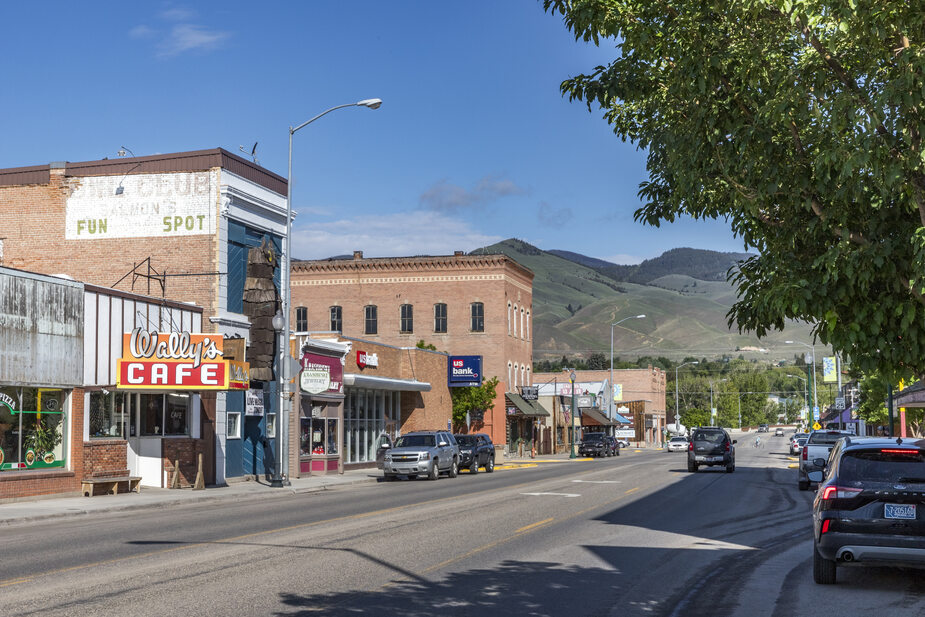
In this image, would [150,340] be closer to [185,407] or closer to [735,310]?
[185,407]

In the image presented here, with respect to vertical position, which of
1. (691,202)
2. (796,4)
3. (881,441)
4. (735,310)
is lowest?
(881,441)

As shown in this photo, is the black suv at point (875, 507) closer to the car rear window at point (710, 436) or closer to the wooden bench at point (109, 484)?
the wooden bench at point (109, 484)

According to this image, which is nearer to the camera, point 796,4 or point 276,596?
point 796,4

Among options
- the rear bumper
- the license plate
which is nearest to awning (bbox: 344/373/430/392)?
the rear bumper

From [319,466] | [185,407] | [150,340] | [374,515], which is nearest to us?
[374,515]

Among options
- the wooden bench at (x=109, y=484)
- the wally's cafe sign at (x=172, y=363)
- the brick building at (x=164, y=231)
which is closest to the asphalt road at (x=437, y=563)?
the wooden bench at (x=109, y=484)

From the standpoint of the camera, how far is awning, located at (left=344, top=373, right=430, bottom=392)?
1665 inches

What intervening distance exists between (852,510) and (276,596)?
6375mm

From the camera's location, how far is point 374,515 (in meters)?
20.6

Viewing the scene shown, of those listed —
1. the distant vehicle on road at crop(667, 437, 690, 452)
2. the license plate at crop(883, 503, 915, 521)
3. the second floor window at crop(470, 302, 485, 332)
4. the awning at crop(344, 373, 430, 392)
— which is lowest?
the distant vehicle on road at crop(667, 437, 690, 452)

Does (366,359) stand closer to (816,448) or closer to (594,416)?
(816,448)

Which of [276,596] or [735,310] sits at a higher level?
[735,310]

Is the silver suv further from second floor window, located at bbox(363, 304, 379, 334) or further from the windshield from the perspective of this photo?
second floor window, located at bbox(363, 304, 379, 334)

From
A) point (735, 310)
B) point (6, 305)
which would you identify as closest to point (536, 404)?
point (6, 305)
